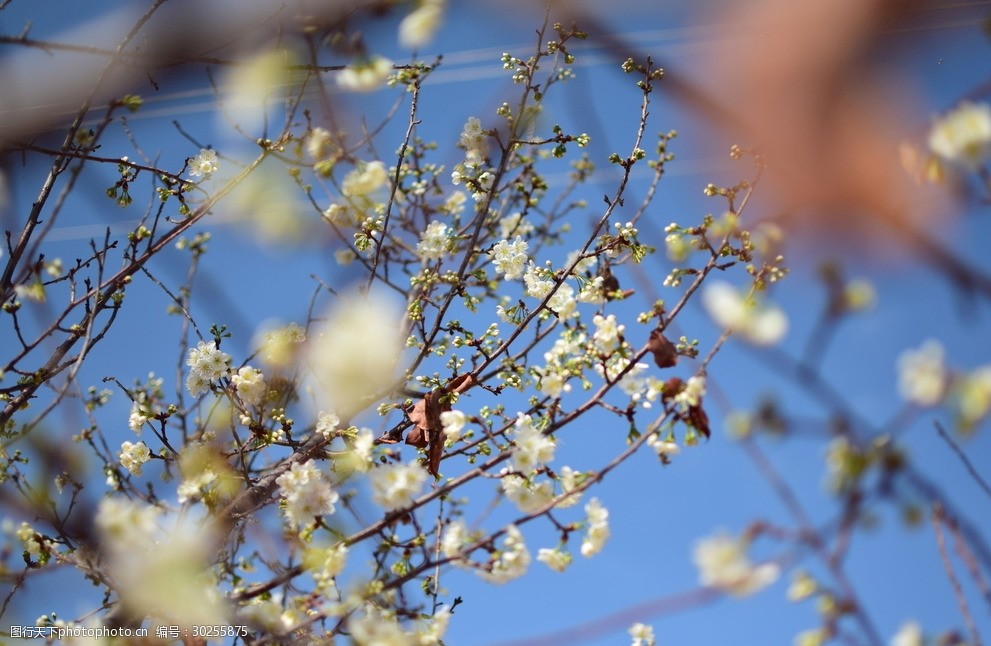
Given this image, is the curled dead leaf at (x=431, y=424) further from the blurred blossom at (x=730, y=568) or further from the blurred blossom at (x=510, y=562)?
the blurred blossom at (x=730, y=568)

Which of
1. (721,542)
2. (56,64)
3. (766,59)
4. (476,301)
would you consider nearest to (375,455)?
(476,301)

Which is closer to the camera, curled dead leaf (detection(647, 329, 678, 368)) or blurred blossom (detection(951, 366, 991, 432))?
blurred blossom (detection(951, 366, 991, 432))

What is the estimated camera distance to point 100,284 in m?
2.04

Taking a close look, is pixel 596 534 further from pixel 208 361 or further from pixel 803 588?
pixel 208 361

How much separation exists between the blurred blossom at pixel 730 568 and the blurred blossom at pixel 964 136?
2.13ft

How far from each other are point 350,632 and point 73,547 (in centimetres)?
108

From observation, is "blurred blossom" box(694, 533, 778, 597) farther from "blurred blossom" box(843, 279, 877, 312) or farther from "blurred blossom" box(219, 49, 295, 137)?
"blurred blossom" box(219, 49, 295, 137)

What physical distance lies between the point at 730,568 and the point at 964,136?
73 centimetres

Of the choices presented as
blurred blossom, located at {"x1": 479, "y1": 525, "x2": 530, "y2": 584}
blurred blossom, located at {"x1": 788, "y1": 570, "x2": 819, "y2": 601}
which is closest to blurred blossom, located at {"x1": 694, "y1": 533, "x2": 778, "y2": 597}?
blurred blossom, located at {"x1": 788, "y1": 570, "x2": 819, "y2": 601}

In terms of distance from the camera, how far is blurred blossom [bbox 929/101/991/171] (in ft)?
3.24

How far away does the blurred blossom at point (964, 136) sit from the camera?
3.24 feet

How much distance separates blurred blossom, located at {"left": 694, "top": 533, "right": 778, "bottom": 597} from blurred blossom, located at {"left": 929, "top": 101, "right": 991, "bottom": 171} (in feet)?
2.13

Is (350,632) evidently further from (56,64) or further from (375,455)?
(56,64)

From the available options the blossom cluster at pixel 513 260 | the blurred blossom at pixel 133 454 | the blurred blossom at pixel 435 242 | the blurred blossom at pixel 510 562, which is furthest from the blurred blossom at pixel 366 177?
the blurred blossom at pixel 133 454
